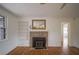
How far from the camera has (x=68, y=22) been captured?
3.88 m

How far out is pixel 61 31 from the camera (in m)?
3.72

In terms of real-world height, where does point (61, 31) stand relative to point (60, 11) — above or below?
below

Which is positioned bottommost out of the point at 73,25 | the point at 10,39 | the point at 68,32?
the point at 10,39

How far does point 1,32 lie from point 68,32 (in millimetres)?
2041

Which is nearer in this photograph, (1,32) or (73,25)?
(1,32)

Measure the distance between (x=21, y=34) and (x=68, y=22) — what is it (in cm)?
169

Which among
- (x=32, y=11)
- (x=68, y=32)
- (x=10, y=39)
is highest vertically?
(x=32, y=11)
